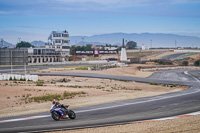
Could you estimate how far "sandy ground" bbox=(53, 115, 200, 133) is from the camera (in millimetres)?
16875

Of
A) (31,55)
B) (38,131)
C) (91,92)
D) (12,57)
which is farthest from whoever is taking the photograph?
(31,55)

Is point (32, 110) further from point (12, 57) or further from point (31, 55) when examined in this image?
point (31, 55)

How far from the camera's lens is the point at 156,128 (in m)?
17.4

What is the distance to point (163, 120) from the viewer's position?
1998cm

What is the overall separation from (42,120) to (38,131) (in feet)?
11.9

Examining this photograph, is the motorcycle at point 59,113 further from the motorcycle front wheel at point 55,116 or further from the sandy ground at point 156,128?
the sandy ground at point 156,128

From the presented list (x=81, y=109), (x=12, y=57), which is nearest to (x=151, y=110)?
(x=81, y=109)

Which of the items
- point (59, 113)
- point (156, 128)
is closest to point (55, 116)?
point (59, 113)

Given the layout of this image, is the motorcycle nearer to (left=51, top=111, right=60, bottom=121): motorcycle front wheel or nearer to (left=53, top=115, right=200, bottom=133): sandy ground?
(left=51, top=111, right=60, bottom=121): motorcycle front wheel

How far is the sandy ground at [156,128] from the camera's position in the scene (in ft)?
55.4

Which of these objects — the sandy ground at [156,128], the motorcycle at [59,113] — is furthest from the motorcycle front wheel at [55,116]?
the sandy ground at [156,128]

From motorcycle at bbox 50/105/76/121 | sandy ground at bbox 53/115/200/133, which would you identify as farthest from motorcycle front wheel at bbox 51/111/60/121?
sandy ground at bbox 53/115/200/133

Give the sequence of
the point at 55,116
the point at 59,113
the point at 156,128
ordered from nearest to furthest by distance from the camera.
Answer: the point at 156,128 < the point at 55,116 < the point at 59,113

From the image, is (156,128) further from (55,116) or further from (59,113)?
(55,116)
